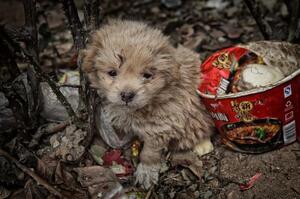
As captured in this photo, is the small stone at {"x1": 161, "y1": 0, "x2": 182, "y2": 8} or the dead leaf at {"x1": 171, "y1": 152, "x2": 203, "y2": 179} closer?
the dead leaf at {"x1": 171, "y1": 152, "x2": 203, "y2": 179}

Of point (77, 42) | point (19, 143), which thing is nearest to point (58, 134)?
point (19, 143)

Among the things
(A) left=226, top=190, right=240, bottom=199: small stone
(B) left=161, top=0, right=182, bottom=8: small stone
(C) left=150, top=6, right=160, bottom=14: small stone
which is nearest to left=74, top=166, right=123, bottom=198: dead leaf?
(A) left=226, top=190, right=240, bottom=199: small stone

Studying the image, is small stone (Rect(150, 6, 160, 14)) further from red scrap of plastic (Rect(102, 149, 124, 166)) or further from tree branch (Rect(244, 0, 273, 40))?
red scrap of plastic (Rect(102, 149, 124, 166))

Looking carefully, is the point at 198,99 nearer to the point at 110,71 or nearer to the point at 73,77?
the point at 110,71

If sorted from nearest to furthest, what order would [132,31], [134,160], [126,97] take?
[126,97] → [132,31] → [134,160]

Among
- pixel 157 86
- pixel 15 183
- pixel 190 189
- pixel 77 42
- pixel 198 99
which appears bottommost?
pixel 190 189

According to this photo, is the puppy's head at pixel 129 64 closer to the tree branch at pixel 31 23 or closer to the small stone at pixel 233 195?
the tree branch at pixel 31 23

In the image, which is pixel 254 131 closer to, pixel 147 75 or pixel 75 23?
pixel 147 75

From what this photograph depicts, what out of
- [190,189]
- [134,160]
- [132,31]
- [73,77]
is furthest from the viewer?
[73,77]

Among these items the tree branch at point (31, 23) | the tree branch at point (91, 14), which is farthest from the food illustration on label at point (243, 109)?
the tree branch at point (31, 23)
